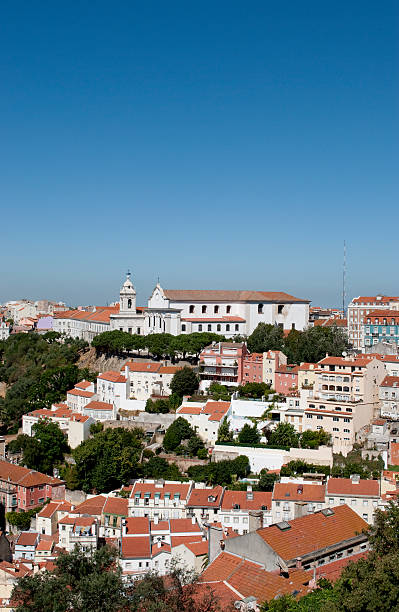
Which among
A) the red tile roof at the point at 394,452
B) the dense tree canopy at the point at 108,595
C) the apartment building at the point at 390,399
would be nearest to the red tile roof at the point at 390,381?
the apartment building at the point at 390,399

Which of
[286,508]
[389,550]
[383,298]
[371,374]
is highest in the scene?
[383,298]

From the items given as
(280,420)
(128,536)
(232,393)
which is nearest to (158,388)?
(232,393)

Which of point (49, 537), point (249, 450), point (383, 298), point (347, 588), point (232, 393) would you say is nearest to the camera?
point (347, 588)

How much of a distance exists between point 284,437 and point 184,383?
7584 mm

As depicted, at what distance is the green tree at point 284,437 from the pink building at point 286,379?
158 inches

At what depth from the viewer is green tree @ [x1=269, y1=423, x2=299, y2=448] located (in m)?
30.9

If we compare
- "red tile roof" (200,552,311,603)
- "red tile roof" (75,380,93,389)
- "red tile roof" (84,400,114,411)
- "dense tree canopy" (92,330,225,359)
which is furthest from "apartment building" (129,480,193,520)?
"red tile roof" (75,380,93,389)

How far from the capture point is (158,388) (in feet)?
125

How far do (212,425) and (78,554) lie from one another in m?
16.4

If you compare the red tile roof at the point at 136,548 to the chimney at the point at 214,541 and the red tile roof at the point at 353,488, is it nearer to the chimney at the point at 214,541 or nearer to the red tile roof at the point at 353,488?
the chimney at the point at 214,541

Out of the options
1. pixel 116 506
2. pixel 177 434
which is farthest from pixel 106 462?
pixel 177 434

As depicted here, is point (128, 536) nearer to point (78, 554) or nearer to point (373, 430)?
point (78, 554)

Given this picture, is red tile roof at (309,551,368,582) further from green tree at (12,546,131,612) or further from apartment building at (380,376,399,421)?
apartment building at (380,376,399,421)

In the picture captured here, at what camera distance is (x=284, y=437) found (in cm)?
3106
